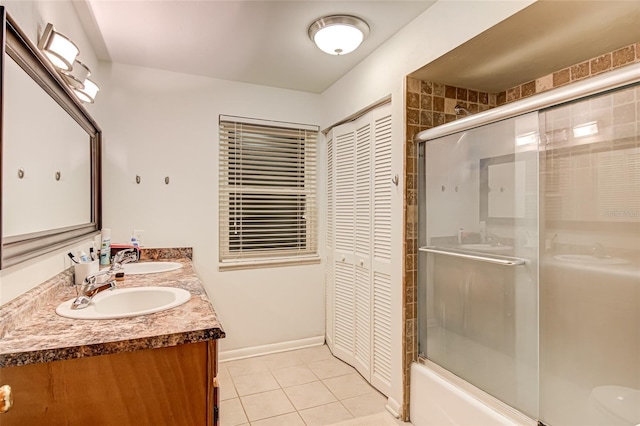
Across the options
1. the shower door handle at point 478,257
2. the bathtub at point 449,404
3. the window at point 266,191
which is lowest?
the bathtub at point 449,404

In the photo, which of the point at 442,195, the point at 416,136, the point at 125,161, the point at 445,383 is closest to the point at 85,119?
the point at 125,161

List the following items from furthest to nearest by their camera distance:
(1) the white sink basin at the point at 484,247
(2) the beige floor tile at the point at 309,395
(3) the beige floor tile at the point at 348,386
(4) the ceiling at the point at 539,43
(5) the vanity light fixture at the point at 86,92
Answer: (3) the beige floor tile at the point at 348,386
(2) the beige floor tile at the point at 309,395
(5) the vanity light fixture at the point at 86,92
(1) the white sink basin at the point at 484,247
(4) the ceiling at the point at 539,43

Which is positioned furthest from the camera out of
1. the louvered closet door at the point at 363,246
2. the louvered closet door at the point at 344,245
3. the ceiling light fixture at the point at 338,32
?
the louvered closet door at the point at 344,245

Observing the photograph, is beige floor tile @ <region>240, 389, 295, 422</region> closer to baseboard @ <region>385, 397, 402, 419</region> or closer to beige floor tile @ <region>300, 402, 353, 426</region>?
beige floor tile @ <region>300, 402, 353, 426</region>

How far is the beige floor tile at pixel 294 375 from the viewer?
2509 mm

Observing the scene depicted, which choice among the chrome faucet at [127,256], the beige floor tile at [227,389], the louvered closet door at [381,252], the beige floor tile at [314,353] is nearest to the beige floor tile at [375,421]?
the louvered closet door at [381,252]

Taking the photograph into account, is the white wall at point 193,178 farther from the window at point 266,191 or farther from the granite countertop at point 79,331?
the granite countertop at point 79,331

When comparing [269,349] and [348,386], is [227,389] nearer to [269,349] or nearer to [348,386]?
[269,349]

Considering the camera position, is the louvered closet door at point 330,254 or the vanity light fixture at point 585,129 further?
the louvered closet door at point 330,254

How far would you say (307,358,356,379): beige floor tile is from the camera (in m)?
2.63

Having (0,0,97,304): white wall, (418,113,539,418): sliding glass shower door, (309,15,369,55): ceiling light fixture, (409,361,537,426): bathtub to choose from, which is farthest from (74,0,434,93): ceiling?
(409,361,537,426): bathtub

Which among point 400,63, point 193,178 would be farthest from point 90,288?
point 400,63

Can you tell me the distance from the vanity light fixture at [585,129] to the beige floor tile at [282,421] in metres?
2.04

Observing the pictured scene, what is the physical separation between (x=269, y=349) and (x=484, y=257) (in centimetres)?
204
